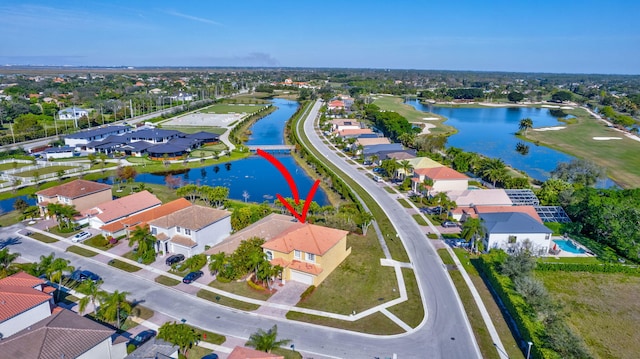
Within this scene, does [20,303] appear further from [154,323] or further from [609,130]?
[609,130]

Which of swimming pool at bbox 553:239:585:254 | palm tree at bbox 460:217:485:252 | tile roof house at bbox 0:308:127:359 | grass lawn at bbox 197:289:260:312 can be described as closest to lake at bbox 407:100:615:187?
swimming pool at bbox 553:239:585:254

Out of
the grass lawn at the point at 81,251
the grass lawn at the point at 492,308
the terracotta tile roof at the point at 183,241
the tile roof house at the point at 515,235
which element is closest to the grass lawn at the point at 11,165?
the grass lawn at the point at 81,251

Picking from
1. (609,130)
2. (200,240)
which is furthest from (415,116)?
(200,240)

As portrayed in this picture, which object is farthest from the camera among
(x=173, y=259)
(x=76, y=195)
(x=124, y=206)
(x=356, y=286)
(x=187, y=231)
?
(x=76, y=195)

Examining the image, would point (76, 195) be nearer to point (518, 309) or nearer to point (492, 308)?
point (492, 308)

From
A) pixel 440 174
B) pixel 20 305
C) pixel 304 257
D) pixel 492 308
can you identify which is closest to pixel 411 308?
pixel 492 308

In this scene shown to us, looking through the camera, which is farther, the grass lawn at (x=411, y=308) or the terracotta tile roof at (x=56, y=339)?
the grass lawn at (x=411, y=308)

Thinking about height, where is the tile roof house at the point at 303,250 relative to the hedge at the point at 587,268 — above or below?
above

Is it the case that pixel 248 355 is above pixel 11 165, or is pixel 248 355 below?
above

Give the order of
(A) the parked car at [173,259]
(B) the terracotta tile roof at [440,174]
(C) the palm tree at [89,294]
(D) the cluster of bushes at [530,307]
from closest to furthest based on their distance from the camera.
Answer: (D) the cluster of bushes at [530,307] < (C) the palm tree at [89,294] < (A) the parked car at [173,259] < (B) the terracotta tile roof at [440,174]

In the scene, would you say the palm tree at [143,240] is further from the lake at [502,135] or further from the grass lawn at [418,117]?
the grass lawn at [418,117]
